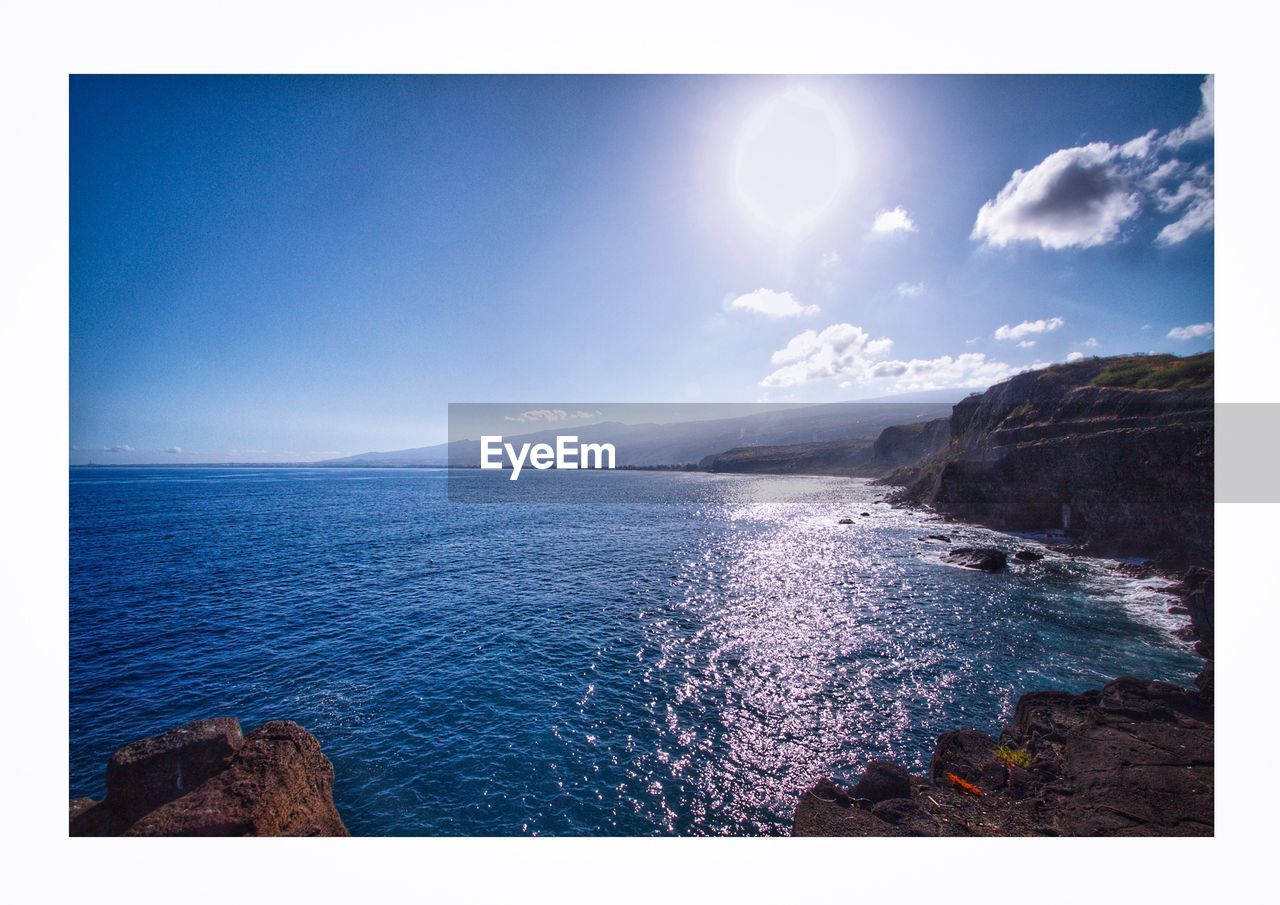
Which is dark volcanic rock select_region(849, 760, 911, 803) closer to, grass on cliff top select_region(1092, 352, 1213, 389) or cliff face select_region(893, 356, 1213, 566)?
cliff face select_region(893, 356, 1213, 566)

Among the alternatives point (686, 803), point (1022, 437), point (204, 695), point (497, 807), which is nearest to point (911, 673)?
point (686, 803)

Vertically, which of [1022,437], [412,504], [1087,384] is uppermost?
[1087,384]

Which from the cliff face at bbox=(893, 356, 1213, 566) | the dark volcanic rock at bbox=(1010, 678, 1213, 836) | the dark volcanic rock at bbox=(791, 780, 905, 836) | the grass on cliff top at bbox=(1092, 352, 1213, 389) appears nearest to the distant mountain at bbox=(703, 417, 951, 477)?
the cliff face at bbox=(893, 356, 1213, 566)

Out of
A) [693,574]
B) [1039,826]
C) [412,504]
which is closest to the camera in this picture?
[1039,826]

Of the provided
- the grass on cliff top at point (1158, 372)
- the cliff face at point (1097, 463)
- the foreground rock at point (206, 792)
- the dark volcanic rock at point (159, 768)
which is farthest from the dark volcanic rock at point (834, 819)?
the grass on cliff top at point (1158, 372)

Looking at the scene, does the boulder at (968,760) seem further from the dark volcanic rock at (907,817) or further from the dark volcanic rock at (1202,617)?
the dark volcanic rock at (1202,617)

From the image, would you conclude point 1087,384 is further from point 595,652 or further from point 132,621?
point 132,621
